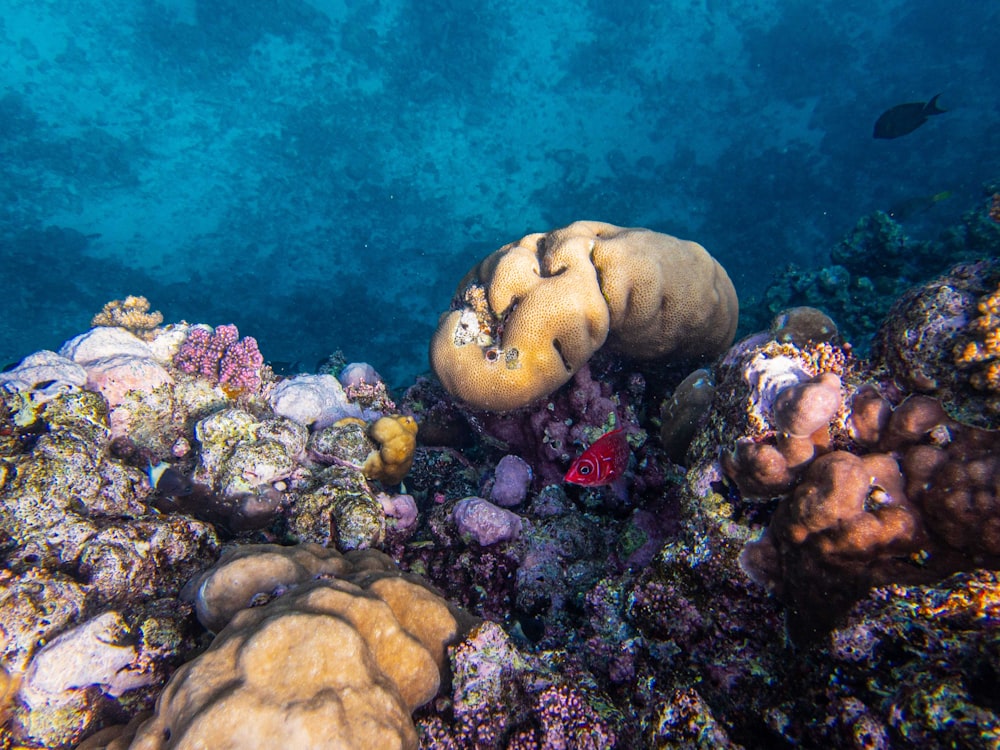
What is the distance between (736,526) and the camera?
8.44ft

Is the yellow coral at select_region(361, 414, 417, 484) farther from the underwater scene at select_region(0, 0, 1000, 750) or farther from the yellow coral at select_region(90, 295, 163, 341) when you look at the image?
the yellow coral at select_region(90, 295, 163, 341)

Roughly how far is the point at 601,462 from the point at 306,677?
2166 mm

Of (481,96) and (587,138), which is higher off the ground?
(481,96)

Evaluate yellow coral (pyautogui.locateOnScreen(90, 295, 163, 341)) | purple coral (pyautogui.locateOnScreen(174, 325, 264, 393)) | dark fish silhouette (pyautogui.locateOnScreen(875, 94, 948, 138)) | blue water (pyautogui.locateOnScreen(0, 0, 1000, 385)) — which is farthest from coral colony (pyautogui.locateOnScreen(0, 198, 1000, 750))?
blue water (pyautogui.locateOnScreen(0, 0, 1000, 385))

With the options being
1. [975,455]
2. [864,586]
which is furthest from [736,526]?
[975,455]

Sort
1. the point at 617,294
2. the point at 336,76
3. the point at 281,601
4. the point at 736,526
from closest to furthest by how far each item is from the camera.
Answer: the point at 281,601
the point at 736,526
the point at 617,294
the point at 336,76

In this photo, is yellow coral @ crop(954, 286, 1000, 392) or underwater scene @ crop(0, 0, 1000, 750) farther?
yellow coral @ crop(954, 286, 1000, 392)

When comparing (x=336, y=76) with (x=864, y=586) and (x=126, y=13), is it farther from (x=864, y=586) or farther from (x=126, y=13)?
(x=864, y=586)

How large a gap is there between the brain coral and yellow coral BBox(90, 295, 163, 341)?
13.0 ft

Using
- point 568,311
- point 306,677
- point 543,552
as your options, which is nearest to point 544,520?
point 543,552

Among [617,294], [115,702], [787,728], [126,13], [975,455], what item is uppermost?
[126,13]

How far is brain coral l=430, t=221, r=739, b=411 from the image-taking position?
14.2 feet

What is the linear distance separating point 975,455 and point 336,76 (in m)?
35.5

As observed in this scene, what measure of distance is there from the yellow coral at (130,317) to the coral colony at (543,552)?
129 centimetres
